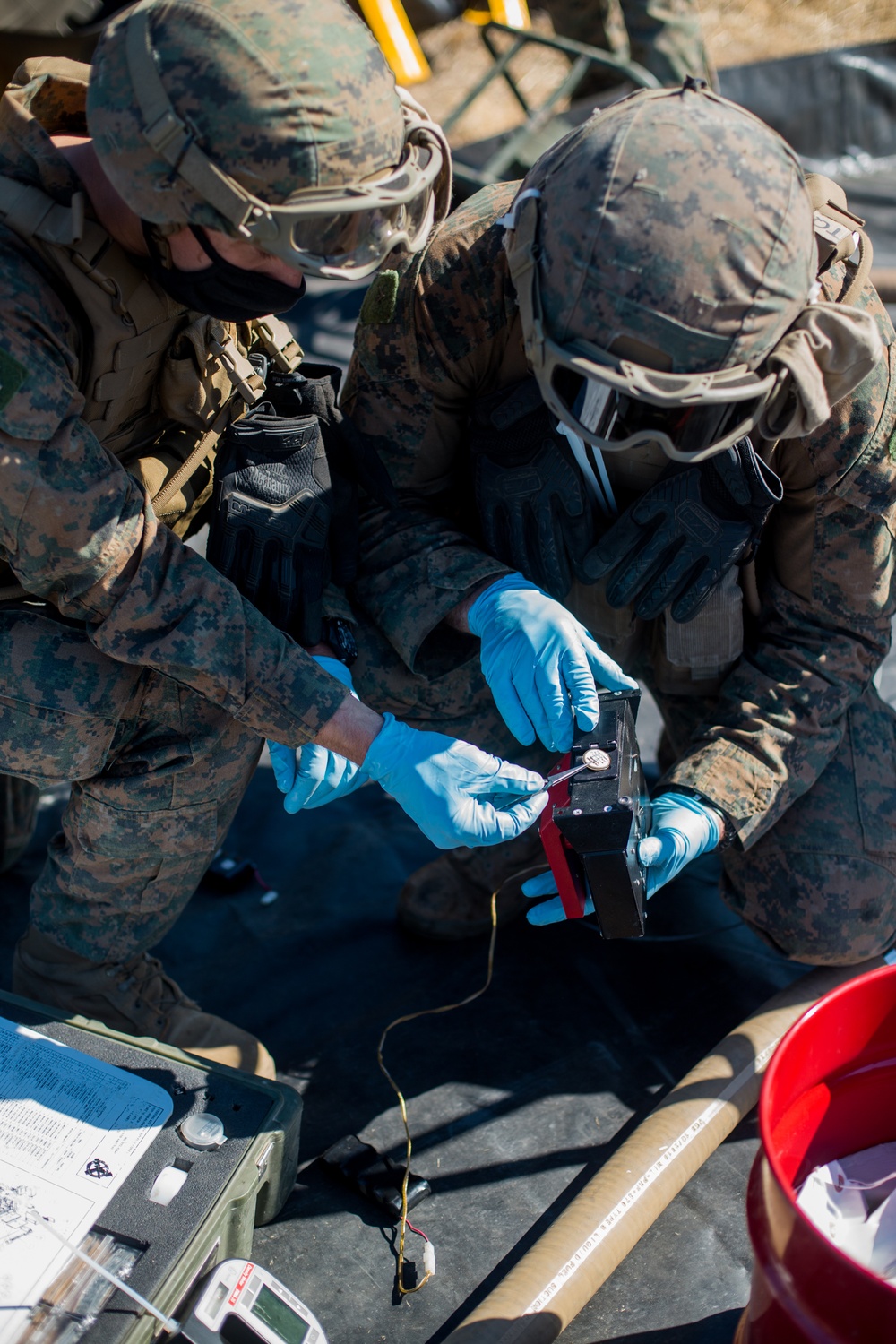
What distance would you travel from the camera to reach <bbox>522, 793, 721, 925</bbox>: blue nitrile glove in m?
2.06

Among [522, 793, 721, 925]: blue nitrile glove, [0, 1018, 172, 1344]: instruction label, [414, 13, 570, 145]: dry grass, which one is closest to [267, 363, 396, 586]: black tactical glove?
[522, 793, 721, 925]: blue nitrile glove

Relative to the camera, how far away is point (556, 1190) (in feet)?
6.63

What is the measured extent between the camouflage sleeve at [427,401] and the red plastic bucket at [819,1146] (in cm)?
108

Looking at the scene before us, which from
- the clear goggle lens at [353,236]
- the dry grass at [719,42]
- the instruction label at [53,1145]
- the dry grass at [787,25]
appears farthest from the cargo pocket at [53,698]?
the dry grass at [787,25]

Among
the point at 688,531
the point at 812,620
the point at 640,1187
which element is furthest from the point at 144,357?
the point at 640,1187

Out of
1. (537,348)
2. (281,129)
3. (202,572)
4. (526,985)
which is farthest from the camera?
(526,985)

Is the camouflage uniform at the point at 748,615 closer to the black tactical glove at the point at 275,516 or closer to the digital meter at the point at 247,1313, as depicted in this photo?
the black tactical glove at the point at 275,516

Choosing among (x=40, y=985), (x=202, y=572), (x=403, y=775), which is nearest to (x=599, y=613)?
(x=403, y=775)

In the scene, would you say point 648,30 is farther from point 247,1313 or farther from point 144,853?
point 247,1313

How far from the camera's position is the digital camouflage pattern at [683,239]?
171cm

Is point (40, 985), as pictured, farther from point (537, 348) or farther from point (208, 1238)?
point (537, 348)

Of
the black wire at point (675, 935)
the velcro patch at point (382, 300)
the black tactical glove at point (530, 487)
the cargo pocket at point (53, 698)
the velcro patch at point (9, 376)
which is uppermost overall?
the velcro patch at point (9, 376)

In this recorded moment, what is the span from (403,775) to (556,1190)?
805 mm

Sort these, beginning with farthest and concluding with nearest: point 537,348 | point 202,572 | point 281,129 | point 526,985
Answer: point 526,985
point 202,572
point 537,348
point 281,129
